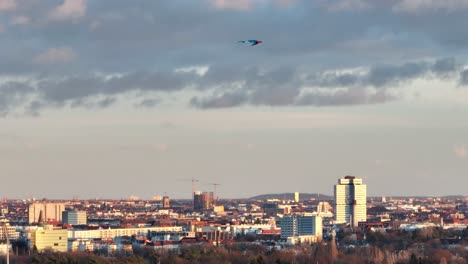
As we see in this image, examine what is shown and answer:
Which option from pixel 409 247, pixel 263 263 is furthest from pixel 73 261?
pixel 409 247

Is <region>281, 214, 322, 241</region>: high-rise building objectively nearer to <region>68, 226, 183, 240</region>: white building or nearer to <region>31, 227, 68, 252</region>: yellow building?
<region>68, 226, 183, 240</region>: white building

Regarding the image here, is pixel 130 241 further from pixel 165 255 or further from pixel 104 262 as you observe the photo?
pixel 104 262

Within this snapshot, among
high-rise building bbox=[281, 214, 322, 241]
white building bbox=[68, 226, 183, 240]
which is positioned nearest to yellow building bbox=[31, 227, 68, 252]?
white building bbox=[68, 226, 183, 240]

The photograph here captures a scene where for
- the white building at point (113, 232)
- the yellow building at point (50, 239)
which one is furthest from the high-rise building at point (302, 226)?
the yellow building at point (50, 239)

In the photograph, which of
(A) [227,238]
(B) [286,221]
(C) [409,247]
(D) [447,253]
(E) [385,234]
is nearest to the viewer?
(D) [447,253]

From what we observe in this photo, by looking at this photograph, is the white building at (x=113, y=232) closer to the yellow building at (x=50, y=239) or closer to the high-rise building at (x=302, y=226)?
the high-rise building at (x=302, y=226)

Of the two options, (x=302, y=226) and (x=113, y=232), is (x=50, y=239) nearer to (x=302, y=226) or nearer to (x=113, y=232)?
(x=113, y=232)
